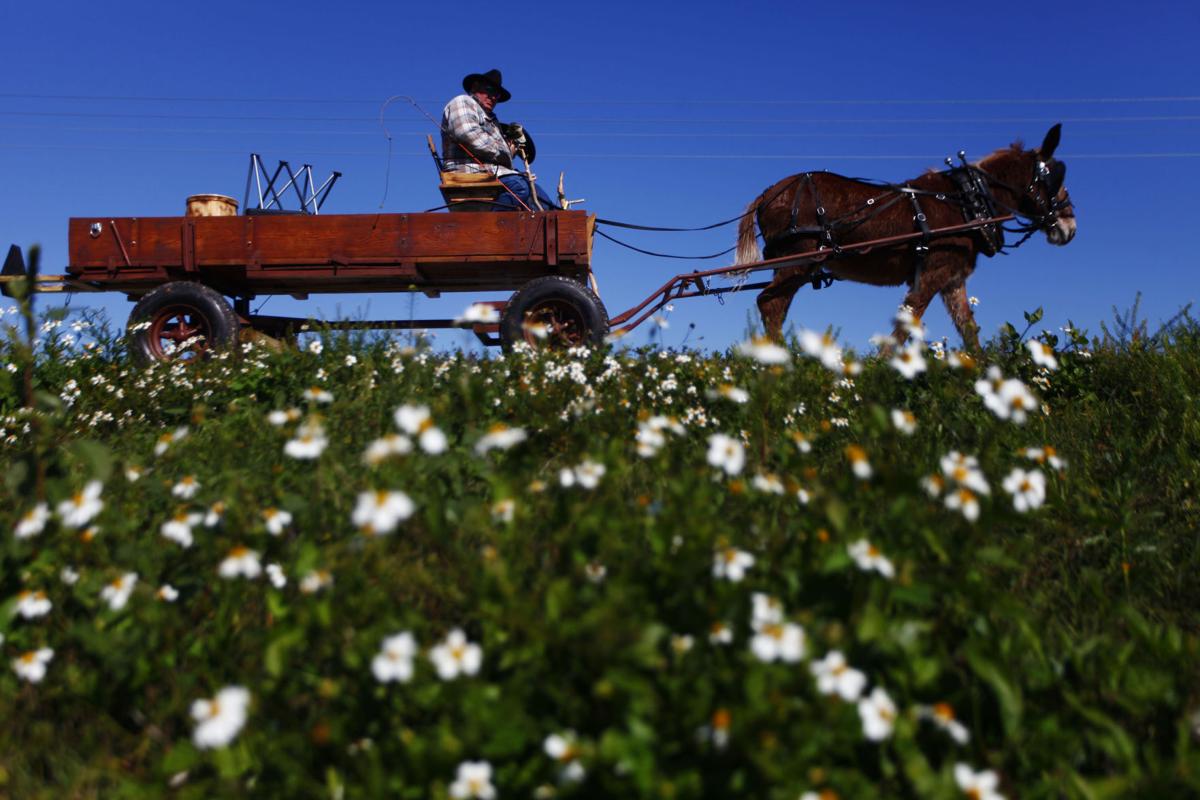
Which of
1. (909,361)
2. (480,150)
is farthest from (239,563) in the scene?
(480,150)

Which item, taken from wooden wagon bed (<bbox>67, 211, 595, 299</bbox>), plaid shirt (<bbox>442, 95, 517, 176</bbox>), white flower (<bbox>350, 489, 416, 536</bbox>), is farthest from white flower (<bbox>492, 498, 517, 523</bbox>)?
plaid shirt (<bbox>442, 95, 517, 176</bbox>)

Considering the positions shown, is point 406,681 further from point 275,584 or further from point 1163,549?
point 1163,549

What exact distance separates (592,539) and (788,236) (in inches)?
259

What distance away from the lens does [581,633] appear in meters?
1.70

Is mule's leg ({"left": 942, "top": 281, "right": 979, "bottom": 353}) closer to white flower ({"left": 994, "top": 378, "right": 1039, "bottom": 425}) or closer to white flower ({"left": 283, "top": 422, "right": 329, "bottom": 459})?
white flower ({"left": 994, "top": 378, "right": 1039, "bottom": 425})

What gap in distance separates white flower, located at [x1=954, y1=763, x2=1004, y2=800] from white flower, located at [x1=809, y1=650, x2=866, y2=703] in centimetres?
28

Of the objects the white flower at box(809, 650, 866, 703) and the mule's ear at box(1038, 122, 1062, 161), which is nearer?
the white flower at box(809, 650, 866, 703)

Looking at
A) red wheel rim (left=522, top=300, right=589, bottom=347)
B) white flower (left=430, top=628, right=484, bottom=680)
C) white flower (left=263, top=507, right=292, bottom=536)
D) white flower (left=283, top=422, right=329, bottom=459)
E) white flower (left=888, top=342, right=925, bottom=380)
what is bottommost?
white flower (left=430, top=628, right=484, bottom=680)

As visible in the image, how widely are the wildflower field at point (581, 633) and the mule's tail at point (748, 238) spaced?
5627mm

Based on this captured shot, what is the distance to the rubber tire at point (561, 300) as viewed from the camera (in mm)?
6816

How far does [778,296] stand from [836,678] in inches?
275

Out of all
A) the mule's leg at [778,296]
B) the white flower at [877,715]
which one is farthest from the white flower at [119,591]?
the mule's leg at [778,296]

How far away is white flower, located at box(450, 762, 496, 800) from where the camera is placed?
1562 millimetres

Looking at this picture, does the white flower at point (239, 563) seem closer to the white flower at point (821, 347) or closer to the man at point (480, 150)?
the white flower at point (821, 347)
